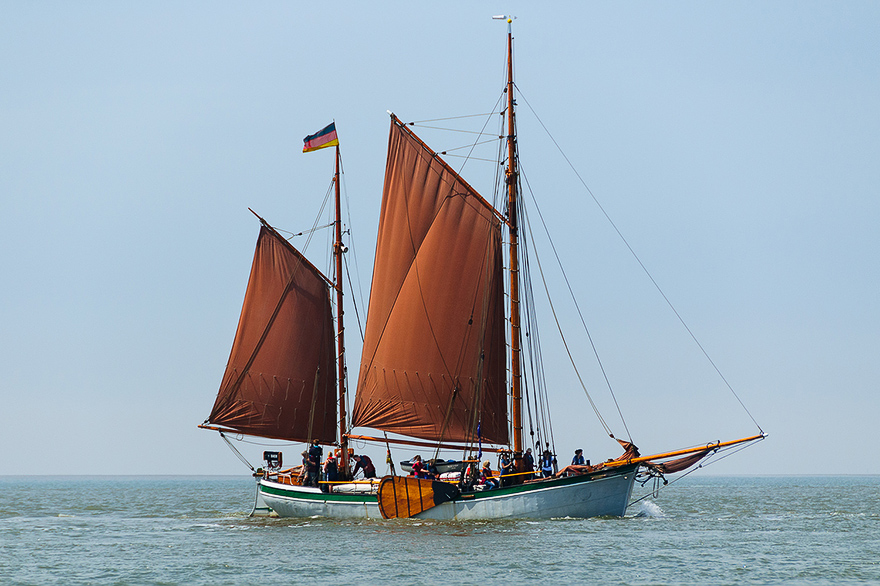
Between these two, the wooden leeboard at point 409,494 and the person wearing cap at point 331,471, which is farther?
the person wearing cap at point 331,471

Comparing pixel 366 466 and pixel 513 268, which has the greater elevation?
pixel 513 268

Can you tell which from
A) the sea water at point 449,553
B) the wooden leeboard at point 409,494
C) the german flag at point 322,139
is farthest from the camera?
the german flag at point 322,139

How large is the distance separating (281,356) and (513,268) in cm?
1313

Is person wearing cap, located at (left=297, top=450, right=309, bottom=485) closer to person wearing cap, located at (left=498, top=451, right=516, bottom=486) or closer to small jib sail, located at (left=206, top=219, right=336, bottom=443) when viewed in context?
small jib sail, located at (left=206, top=219, right=336, bottom=443)

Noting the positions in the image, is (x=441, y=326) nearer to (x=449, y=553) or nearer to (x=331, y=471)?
(x=331, y=471)

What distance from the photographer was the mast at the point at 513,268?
42500 mm

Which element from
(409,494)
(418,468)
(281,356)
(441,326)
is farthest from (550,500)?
(281,356)

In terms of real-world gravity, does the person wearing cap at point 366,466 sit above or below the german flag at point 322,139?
below

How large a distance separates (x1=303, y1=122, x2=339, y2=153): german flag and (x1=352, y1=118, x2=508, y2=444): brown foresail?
10.1 metres

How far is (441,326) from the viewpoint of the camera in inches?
1725

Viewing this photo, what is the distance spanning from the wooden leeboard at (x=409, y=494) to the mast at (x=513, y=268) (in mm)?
3862

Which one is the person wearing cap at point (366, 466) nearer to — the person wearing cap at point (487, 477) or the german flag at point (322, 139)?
the person wearing cap at point (487, 477)

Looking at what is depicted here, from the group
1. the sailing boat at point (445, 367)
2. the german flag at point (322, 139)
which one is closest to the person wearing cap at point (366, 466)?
the sailing boat at point (445, 367)

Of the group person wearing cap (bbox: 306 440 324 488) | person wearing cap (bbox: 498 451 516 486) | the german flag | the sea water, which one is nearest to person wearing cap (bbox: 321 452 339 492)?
person wearing cap (bbox: 306 440 324 488)
